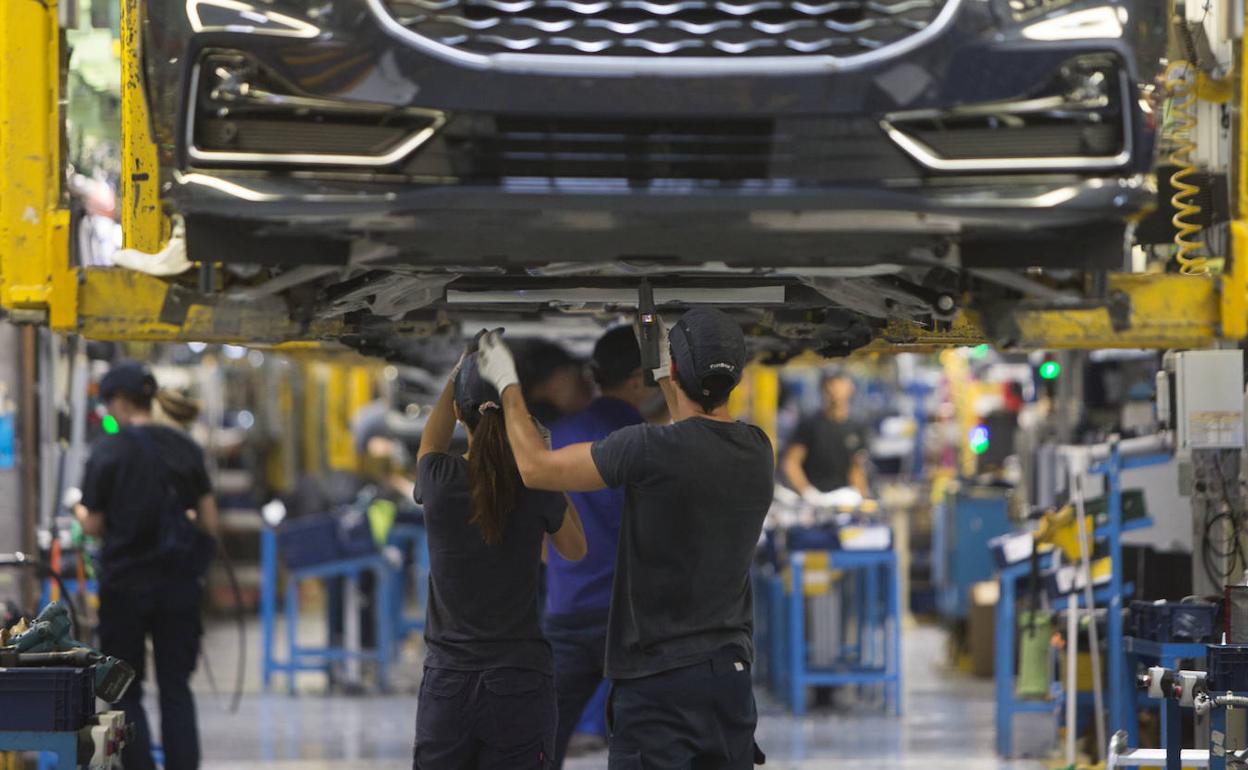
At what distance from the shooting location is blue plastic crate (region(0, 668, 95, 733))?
3910 mm

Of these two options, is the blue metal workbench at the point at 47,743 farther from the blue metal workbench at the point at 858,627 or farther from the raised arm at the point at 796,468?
the raised arm at the point at 796,468

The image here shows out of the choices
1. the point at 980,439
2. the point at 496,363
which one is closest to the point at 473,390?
the point at 496,363

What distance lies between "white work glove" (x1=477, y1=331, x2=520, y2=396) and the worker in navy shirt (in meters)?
1.06

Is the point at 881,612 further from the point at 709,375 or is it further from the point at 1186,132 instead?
the point at 709,375

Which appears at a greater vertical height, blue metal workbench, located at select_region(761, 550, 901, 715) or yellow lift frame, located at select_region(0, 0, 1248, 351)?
yellow lift frame, located at select_region(0, 0, 1248, 351)

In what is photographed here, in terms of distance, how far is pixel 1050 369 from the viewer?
857cm

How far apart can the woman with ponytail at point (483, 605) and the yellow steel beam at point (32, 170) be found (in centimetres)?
95

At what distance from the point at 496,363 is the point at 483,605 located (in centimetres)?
62

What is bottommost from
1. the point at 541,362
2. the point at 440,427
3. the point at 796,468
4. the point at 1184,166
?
the point at 796,468

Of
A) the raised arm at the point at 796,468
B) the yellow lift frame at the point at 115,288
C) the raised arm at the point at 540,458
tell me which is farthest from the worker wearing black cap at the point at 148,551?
the raised arm at the point at 796,468

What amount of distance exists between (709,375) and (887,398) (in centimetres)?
1794

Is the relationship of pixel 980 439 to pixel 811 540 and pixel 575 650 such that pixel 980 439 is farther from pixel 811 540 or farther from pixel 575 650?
pixel 575 650

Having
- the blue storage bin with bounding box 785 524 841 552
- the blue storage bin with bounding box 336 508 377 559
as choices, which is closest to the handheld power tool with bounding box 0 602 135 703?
the blue storage bin with bounding box 785 524 841 552

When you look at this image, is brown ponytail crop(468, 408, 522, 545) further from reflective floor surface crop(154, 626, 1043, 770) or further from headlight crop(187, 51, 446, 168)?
reflective floor surface crop(154, 626, 1043, 770)
